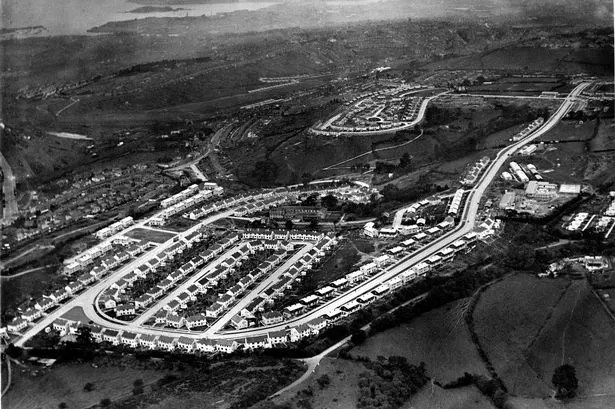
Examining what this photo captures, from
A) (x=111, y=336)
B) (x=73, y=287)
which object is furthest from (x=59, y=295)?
(x=111, y=336)

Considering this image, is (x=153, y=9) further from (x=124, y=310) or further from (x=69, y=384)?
(x=69, y=384)

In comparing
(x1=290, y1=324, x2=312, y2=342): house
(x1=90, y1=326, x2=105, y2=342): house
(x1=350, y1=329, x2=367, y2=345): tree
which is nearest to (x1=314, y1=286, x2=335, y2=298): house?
(x1=290, y1=324, x2=312, y2=342): house

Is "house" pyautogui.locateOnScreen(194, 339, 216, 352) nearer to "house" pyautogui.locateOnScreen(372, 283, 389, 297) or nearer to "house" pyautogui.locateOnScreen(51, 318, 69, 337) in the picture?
"house" pyautogui.locateOnScreen(51, 318, 69, 337)

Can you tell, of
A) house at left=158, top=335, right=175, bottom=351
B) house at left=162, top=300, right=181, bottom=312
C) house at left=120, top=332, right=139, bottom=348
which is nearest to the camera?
house at left=158, top=335, right=175, bottom=351

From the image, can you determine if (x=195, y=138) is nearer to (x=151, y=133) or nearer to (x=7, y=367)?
(x=151, y=133)

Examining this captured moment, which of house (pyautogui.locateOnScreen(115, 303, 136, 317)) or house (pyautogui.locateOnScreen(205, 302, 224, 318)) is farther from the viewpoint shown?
house (pyautogui.locateOnScreen(115, 303, 136, 317))

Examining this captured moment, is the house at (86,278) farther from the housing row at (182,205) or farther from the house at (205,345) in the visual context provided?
the house at (205,345)

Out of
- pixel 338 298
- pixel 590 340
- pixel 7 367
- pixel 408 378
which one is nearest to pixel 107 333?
pixel 7 367

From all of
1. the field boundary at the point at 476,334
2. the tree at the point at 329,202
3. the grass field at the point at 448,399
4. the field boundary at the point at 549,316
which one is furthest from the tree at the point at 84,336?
the tree at the point at 329,202
